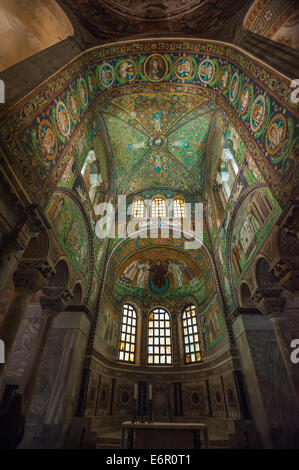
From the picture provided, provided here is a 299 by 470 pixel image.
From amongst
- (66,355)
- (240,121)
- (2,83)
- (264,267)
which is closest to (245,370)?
(264,267)

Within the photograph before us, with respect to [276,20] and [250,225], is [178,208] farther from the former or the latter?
[276,20]

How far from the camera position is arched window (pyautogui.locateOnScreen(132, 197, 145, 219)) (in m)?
16.0

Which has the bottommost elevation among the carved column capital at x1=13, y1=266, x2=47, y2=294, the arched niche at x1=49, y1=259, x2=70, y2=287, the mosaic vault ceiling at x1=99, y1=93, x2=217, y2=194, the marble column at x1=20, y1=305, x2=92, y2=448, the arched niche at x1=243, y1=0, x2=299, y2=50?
the marble column at x1=20, y1=305, x2=92, y2=448

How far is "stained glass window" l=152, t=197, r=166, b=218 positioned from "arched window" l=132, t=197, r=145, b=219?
807 mm

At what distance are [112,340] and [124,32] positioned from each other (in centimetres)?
1624

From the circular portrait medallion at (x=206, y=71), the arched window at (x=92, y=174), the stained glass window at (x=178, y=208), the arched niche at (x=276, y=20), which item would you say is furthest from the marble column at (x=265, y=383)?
the circular portrait medallion at (x=206, y=71)

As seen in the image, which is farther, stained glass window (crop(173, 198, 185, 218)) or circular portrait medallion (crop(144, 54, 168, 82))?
stained glass window (crop(173, 198, 185, 218))

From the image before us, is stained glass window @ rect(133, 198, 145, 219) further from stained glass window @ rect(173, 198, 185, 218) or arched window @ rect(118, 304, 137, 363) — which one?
arched window @ rect(118, 304, 137, 363)

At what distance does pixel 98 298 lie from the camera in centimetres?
1255

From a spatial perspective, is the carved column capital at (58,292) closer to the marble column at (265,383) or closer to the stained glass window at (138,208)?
the marble column at (265,383)

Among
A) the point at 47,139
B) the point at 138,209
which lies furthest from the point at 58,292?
the point at 138,209

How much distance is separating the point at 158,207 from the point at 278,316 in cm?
1056

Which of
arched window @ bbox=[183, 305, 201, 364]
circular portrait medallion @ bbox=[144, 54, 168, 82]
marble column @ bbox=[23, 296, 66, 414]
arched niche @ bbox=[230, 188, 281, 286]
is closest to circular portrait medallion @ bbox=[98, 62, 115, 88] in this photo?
circular portrait medallion @ bbox=[144, 54, 168, 82]

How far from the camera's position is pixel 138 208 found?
53.4 feet
